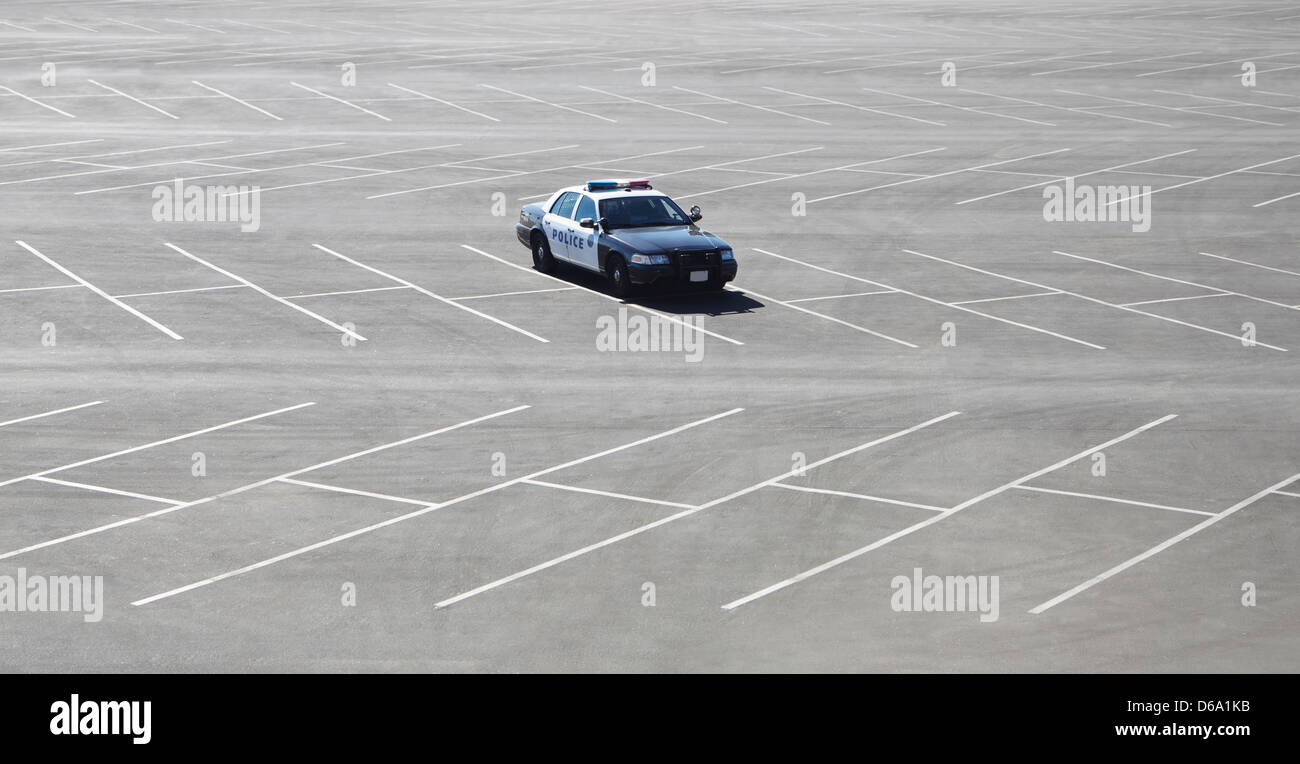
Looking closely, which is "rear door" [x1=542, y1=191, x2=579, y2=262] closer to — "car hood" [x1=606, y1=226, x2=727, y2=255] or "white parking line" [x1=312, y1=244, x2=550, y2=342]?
"car hood" [x1=606, y1=226, x2=727, y2=255]

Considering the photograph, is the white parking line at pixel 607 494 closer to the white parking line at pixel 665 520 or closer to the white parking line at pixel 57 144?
the white parking line at pixel 665 520

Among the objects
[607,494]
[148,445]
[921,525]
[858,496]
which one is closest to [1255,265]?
[858,496]

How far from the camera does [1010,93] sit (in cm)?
4397

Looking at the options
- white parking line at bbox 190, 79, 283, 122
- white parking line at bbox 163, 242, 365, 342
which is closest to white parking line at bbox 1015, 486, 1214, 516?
white parking line at bbox 163, 242, 365, 342

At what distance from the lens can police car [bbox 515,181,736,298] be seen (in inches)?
838

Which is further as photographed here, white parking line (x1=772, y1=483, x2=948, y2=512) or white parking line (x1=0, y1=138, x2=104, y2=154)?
white parking line (x1=0, y1=138, x2=104, y2=154)

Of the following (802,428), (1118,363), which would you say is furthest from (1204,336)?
(802,428)

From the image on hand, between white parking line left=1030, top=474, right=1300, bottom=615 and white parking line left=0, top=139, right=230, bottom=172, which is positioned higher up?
white parking line left=0, top=139, right=230, bottom=172

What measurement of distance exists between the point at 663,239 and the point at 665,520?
938cm

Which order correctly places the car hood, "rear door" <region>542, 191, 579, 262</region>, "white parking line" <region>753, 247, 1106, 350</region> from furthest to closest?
1. "rear door" <region>542, 191, 579, 262</region>
2. the car hood
3. "white parking line" <region>753, 247, 1106, 350</region>

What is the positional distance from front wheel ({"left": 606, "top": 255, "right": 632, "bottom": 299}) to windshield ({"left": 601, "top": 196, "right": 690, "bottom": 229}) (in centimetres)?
85

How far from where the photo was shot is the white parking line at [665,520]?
11.6 metres

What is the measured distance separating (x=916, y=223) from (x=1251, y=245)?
6013 millimetres

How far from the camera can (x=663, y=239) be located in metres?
21.8
